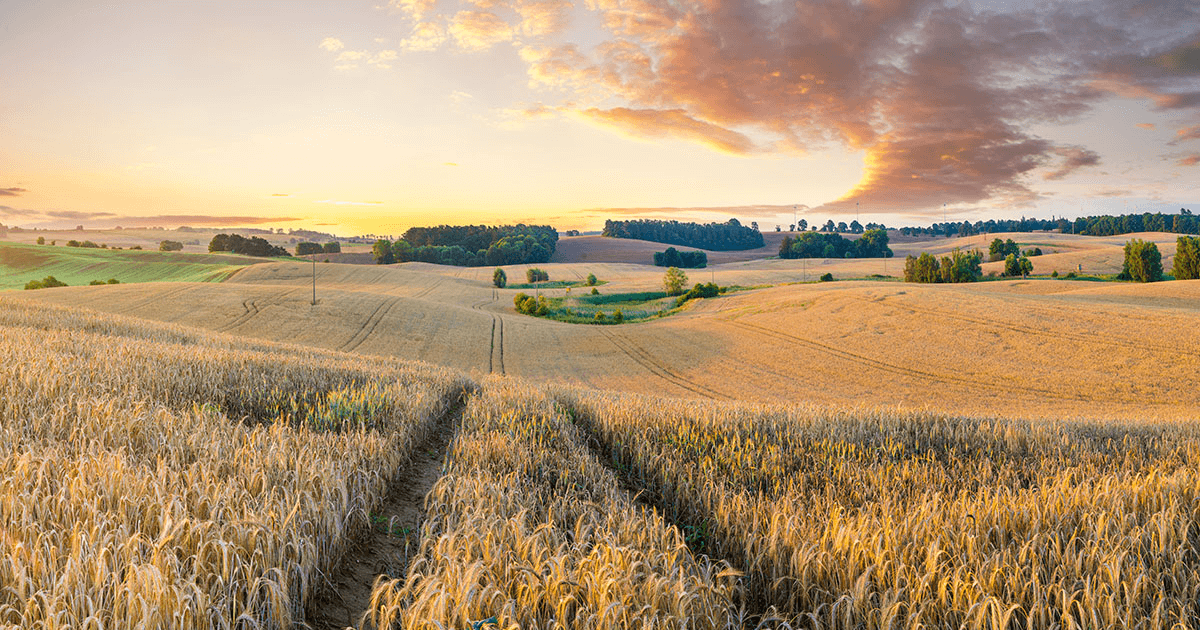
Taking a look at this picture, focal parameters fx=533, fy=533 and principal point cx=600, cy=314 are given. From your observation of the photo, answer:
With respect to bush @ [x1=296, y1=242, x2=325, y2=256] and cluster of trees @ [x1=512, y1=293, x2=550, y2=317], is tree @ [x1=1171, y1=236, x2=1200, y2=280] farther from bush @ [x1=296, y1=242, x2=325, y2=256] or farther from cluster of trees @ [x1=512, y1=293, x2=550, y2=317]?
bush @ [x1=296, y1=242, x2=325, y2=256]

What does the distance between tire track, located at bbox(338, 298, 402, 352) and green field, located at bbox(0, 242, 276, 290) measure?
48.2 meters

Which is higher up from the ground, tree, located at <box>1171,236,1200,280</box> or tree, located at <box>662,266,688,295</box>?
tree, located at <box>1171,236,1200,280</box>

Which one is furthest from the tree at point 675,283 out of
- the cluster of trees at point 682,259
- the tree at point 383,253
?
the tree at point 383,253

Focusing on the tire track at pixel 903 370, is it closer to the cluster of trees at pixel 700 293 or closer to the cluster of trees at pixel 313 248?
the cluster of trees at pixel 700 293

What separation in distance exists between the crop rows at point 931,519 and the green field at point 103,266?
105 m

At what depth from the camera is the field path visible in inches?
141

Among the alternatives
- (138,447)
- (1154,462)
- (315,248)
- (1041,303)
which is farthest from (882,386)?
(315,248)

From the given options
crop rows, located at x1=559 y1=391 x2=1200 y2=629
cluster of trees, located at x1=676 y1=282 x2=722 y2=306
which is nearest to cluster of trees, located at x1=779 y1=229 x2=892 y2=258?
cluster of trees, located at x1=676 y1=282 x2=722 y2=306

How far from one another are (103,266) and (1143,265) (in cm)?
18490

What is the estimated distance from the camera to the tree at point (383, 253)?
16688 centimetres

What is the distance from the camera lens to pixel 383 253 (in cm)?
16750

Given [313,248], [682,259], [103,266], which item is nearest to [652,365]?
[103,266]

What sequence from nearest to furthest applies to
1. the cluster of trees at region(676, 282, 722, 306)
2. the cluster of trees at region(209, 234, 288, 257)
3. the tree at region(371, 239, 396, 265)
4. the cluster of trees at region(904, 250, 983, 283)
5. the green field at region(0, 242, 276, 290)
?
the cluster of trees at region(676, 282, 722, 306) → the green field at region(0, 242, 276, 290) → the cluster of trees at region(904, 250, 983, 283) → the cluster of trees at region(209, 234, 288, 257) → the tree at region(371, 239, 396, 265)

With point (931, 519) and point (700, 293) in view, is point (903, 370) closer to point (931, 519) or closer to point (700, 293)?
point (931, 519)
